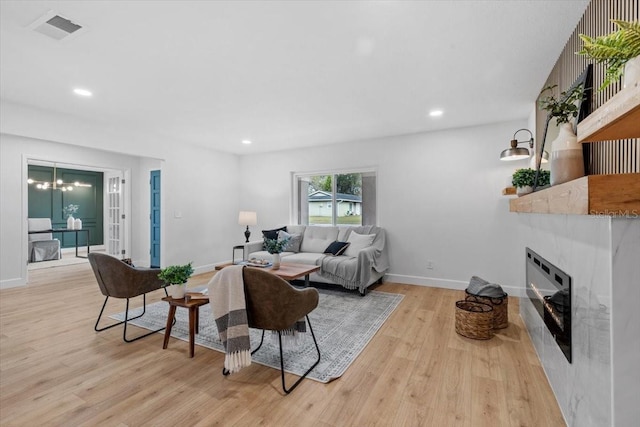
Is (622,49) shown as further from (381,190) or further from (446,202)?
(381,190)

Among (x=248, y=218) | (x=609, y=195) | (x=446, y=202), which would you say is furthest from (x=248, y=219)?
(x=609, y=195)

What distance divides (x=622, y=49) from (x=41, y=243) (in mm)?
9430

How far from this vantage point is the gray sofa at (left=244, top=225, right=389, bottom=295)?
416 centimetres

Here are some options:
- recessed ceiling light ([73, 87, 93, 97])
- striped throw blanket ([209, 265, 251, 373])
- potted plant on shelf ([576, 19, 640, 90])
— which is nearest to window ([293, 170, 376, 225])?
recessed ceiling light ([73, 87, 93, 97])

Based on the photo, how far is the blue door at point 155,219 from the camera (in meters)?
6.07

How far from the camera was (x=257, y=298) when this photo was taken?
1.99 metres

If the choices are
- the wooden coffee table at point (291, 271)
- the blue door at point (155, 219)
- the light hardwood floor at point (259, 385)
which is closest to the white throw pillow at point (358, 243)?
the wooden coffee table at point (291, 271)

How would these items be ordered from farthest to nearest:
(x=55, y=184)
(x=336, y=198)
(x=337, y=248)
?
(x=55, y=184) → (x=336, y=198) → (x=337, y=248)

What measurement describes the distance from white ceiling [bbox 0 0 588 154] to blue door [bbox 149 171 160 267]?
2.18 metres

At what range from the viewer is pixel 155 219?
6113 millimetres

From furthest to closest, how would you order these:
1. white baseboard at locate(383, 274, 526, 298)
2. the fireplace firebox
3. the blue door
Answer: the blue door < white baseboard at locate(383, 274, 526, 298) < the fireplace firebox

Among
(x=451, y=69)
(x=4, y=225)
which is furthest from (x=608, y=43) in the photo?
(x=4, y=225)

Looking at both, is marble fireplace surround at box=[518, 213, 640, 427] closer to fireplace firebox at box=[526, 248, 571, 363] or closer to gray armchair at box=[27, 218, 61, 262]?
fireplace firebox at box=[526, 248, 571, 363]

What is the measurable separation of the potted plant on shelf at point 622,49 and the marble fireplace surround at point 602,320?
0.60 metres
